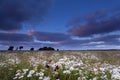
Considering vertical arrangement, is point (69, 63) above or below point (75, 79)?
above

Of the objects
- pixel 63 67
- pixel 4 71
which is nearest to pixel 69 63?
pixel 63 67

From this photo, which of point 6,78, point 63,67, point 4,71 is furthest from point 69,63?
point 4,71

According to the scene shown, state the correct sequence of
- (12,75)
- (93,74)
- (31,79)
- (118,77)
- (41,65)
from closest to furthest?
(118,77), (31,79), (93,74), (12,75), (41,65)

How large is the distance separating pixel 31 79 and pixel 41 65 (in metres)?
1.53

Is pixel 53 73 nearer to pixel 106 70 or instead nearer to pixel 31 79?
pixel 31 79

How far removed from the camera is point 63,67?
24.7 feet

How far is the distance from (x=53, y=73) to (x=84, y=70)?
1.10 meters

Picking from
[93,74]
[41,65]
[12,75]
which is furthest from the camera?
[41,65]

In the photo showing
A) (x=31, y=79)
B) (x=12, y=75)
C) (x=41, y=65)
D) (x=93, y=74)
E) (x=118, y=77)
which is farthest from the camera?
(x=41, y=65)

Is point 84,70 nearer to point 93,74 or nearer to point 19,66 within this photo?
point 93,74

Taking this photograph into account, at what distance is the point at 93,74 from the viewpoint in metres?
7.32

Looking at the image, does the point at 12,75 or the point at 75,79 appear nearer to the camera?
the point at 75,79

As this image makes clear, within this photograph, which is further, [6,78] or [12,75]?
[12,75]

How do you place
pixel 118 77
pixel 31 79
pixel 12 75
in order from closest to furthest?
pixel 118 77 < pixel 31 79 < pixel 12 75
